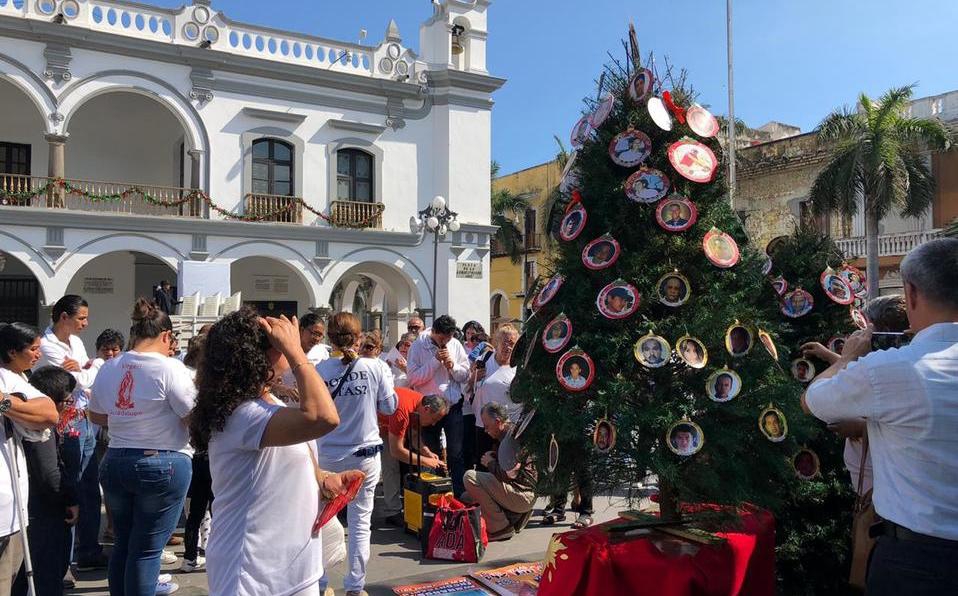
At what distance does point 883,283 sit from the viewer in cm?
2330

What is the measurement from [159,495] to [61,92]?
50.0 ft

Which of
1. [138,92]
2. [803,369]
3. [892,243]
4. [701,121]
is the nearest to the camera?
[701,121]

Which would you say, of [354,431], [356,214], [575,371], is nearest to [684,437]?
[575,371]

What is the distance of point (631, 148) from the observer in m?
3.66

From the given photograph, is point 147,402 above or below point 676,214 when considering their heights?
below

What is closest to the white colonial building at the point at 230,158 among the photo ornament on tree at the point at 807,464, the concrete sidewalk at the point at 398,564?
the concrete sidewalk at the point at 398,564

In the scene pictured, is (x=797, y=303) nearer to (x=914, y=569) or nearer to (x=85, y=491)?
(x=914, y=569)

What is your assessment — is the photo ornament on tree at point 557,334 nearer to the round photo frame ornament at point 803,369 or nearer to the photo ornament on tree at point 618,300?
the photo ornament on tree at point 618,300

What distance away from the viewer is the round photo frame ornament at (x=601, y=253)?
11.7 feet

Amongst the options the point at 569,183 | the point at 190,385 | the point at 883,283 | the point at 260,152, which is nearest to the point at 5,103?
the point at 260,152

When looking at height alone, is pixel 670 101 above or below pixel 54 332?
above

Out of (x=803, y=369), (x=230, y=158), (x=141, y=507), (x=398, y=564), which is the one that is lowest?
(x=398, y=564)

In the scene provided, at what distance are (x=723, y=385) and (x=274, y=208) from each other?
16.6m

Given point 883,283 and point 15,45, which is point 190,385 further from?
point 883,283
